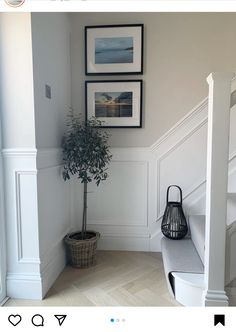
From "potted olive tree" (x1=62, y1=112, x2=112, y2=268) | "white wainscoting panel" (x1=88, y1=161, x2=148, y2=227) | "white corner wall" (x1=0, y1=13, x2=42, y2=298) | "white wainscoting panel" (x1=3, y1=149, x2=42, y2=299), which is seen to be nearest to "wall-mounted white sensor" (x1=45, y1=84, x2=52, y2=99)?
"white corner wall" (x1=0, y1=13, x2=42, y2=298)

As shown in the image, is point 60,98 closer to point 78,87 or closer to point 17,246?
point 78,87

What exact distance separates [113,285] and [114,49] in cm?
212

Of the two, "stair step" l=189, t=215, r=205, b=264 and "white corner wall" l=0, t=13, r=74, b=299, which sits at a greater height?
"white corner wall" l=0, t=13, r=74, b=299

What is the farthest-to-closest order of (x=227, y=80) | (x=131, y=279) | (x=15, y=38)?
1. (x=131, y=279)
2. (x=15, y=38)
3. (x=227, y=80)

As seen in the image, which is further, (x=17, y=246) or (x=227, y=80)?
(x=17, y=246)

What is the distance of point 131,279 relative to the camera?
6.50ft

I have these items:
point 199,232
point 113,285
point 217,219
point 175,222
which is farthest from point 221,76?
point 113,285

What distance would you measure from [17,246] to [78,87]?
A: 158 centimetres

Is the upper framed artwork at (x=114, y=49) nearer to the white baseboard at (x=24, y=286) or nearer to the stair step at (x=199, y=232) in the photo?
the stair step at (x=199, y=232)

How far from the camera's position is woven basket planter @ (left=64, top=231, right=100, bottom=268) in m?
2.12

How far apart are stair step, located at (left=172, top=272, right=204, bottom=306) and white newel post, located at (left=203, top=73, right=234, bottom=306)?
134 mm

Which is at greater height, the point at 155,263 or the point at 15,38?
the point at 15,38
